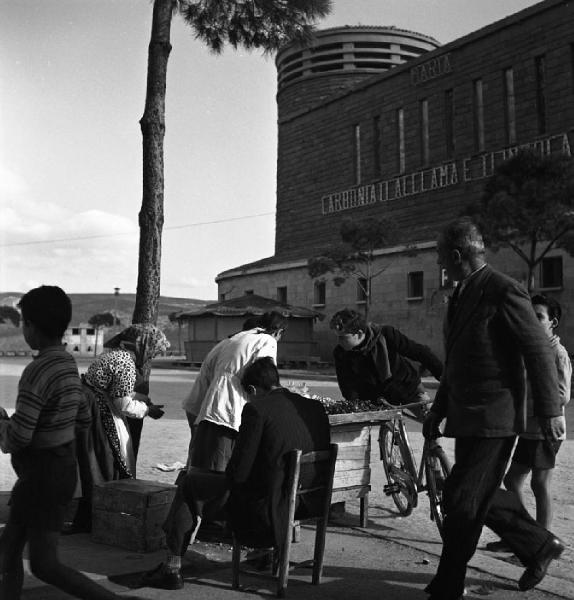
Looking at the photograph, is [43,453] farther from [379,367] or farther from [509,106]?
[509,106]

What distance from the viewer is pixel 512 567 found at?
5.29 meters

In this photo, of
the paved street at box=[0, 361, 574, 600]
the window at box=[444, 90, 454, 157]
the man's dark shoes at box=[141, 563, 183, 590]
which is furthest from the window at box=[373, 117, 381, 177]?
the man's dark shoes at box=[141, 563, 183, 590]

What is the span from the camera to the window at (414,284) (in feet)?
122

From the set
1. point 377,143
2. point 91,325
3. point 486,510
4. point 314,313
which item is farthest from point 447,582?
point 91,325

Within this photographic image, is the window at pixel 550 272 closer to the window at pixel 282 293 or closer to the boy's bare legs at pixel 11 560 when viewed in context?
the window at pixel 282 293

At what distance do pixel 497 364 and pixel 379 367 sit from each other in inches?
96.9

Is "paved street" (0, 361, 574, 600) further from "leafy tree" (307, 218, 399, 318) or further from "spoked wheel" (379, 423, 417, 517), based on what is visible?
"leafy tree" (307, 218, 399, 318)

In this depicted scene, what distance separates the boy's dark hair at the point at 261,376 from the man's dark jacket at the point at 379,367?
1876 mm

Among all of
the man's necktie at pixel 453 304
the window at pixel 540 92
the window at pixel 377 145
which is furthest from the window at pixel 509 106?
the man's necktie at pixel 453 304

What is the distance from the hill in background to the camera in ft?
289

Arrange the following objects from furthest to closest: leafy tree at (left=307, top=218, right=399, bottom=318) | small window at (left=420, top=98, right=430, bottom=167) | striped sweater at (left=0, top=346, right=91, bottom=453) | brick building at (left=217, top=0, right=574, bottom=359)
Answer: small window at (left=420, top=98, right=430, bottom=167)
brick building at (left=217, top=0, right=574, bottom=359)
leafy tree at (left=307, top=218, right=399, bottom=318)
striped sweater at (left=0, top=346, right=91, bottom=453)

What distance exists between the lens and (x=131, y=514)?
5.83 m

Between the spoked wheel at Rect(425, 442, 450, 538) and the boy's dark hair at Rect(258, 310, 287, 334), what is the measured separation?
56.6 inches

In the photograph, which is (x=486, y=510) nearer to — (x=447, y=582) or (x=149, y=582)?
(x=447, y=582)
